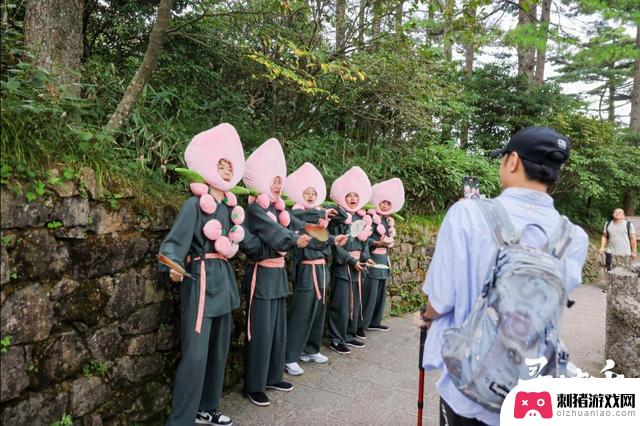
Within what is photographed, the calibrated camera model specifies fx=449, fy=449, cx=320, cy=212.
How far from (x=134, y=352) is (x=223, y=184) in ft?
4.59

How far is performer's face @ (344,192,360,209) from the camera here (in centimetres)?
548

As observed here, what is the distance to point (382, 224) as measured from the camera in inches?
237

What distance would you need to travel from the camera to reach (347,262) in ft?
17.5

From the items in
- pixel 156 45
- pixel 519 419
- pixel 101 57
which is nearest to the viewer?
pixel 519 419

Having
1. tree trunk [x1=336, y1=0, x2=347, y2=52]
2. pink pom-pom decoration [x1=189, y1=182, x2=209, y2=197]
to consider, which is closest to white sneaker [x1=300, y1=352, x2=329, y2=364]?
pink pom-pom decoration [x1=189, y1=182, x2=209, y2=197]

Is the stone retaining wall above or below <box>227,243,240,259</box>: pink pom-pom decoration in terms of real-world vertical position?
below

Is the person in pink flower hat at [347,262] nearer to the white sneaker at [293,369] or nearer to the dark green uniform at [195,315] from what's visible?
the white sneaker at [293,369]

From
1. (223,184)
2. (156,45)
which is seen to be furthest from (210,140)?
(156,45)

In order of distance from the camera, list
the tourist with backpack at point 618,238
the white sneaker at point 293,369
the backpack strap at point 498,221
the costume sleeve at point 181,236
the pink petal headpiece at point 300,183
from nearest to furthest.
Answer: the backpack strap at point 498,221, the costume sleeve at point 181,236, the white sneaker at point 293,369, the pink petal headpiece at point 300,183, the tourist with backpack at point 618,238

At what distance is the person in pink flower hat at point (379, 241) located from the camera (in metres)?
5.89

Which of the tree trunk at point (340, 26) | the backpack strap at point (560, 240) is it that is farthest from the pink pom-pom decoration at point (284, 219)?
the tree trunk at point (340, 26)

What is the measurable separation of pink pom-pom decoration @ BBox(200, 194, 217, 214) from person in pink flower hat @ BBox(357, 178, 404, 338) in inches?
114

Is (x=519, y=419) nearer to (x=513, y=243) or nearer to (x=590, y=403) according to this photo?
(x=590, y=403)

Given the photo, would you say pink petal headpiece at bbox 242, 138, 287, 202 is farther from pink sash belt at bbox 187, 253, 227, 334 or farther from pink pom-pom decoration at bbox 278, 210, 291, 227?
pink sash belt at bbox 187, 253, 227, 334
